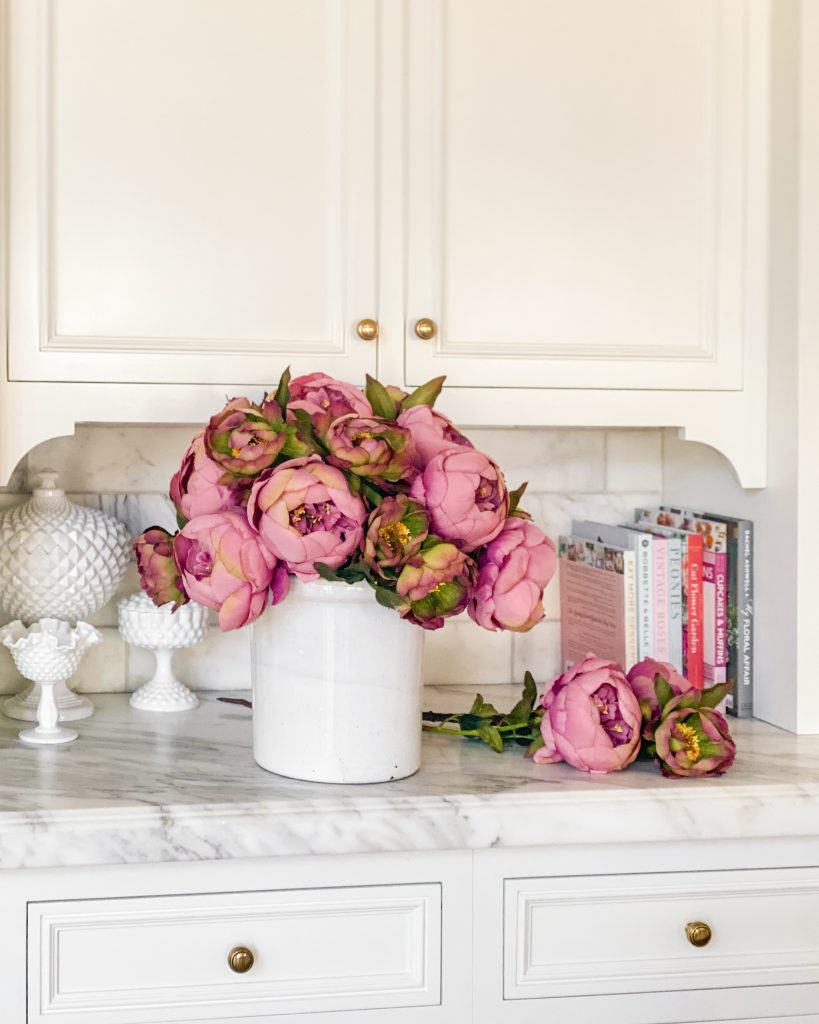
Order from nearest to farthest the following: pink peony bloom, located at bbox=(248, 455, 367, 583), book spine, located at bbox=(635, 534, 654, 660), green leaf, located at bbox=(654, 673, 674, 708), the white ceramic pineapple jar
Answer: pink peony bloom, located at bbox=(248, 455, 367, 583) < green leaf, located at bbox=(654, 673, 674, 708) < the white ceramic pineapple jar < book spine, located at bbox=(635, 534, 654, 660)

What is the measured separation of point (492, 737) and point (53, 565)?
2.13 feet

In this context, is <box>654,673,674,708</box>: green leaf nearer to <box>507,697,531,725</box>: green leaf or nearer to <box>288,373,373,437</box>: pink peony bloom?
<box>507,697,531,725</box>: green leaf

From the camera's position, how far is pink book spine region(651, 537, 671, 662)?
1.72 meters

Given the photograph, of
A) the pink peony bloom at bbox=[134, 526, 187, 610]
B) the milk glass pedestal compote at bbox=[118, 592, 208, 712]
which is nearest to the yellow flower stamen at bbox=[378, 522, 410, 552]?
the pink peony bloom at bbox=[134, 526, 187, 610]

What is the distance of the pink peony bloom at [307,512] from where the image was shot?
119 cm

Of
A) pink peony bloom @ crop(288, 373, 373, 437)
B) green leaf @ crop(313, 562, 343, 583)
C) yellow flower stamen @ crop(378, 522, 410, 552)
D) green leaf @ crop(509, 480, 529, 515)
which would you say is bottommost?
green leaf @ crop(313, 562, 343, 583)

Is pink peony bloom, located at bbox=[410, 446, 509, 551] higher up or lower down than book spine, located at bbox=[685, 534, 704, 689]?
higher up

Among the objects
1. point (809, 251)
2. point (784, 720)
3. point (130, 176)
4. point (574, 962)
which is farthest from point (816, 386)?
point (130, 176)

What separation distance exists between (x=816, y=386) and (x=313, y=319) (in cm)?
67

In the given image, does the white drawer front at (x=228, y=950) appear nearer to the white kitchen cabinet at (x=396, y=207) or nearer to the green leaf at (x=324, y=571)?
the green leaf at (x=324, y=571)

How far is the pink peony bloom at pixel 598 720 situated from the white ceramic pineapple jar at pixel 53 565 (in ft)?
2.23

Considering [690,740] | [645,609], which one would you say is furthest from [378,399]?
[645,609]

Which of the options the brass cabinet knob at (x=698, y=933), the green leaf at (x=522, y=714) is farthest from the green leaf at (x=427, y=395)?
the brass cabinet knob at (x=698, y=933)

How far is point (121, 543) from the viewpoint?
5.57ft
